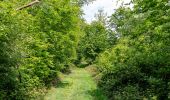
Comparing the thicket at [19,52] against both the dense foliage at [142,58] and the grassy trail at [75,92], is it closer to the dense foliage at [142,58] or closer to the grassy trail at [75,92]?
the grassy trail at [75,92]

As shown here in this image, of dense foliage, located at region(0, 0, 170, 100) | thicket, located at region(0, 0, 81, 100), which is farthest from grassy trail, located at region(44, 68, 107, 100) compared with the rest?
thicket, located at region(0, 0, 81, 100)

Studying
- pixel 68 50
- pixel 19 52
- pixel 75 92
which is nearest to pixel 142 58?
pixel 75 92

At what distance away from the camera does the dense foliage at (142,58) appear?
1510 centimetres

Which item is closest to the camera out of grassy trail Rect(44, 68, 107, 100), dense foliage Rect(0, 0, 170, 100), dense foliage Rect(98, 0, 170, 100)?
dense foliage Rect(98, 0, 170, 100)

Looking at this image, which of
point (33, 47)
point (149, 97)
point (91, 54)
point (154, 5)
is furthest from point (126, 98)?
point (91, 54)

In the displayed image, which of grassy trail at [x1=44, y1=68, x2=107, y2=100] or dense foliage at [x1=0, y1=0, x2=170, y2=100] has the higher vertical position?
dense foliage at [x1=0, y1=0, x2=170, y2=100]

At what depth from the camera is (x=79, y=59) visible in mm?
58375

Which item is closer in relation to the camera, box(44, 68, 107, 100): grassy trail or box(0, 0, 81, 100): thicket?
box(0, 0, 81, 100): thicket

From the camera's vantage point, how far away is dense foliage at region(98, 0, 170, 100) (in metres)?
15.1

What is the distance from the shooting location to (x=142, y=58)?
956 inches

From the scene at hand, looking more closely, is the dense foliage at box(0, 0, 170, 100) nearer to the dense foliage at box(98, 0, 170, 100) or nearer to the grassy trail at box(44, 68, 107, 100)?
the dense foliage at box(98, 0, 170, 100)

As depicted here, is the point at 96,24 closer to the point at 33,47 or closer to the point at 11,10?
the point at 33,47

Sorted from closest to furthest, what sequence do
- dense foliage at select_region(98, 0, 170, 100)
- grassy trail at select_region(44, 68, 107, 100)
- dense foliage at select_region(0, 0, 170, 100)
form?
dense foliage at select_region(98, 0, 170, 100) → dense foliage at select_region(0, 0, 170, 100) → grassy trail at select_region(44, 68, 107, 100)

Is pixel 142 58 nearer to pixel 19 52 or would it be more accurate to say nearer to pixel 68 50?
pixel 68 50
